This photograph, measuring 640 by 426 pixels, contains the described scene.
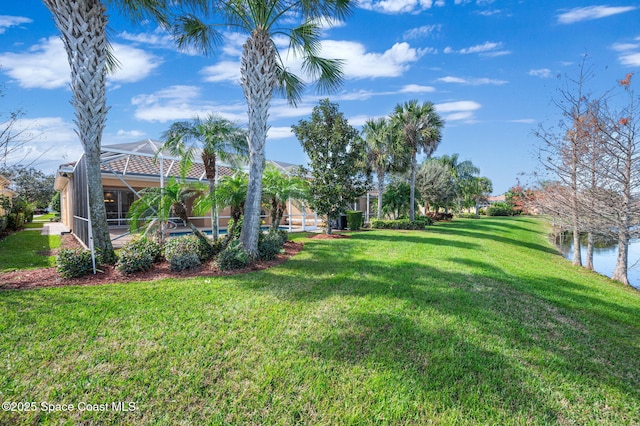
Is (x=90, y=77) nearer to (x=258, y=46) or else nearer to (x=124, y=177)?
(x=258, y=46)

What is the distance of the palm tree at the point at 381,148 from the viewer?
70.7ft

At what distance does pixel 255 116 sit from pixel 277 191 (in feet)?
9.98

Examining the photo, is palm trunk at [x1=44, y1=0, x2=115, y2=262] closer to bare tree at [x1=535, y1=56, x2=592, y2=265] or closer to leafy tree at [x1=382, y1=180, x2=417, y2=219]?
bare tree at [x1=535, y1=56, x2=592, y2=265]

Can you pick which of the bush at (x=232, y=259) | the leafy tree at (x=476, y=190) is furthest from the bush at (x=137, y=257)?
the leafy tree at (x=476, y=190)

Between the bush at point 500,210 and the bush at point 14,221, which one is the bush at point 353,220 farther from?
the bush at point 500,210

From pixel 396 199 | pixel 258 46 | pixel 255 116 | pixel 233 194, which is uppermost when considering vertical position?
pixel 258 46

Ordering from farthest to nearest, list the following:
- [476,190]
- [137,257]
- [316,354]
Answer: [476,190]
[137,257]
[316,354]

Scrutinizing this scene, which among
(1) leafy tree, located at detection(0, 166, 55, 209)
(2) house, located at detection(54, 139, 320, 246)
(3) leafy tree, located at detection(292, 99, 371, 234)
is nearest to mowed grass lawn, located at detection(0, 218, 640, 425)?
(2) house, located at detection(54, 139, 320, 246)

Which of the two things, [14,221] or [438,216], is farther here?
[438,216]

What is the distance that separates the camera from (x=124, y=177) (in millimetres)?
14234

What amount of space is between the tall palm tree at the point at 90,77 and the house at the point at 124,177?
1453mm

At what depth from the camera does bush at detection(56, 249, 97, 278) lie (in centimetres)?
620

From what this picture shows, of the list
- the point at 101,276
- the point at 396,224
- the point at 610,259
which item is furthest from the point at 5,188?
→ the point at 610,259

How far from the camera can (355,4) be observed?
8414mm
